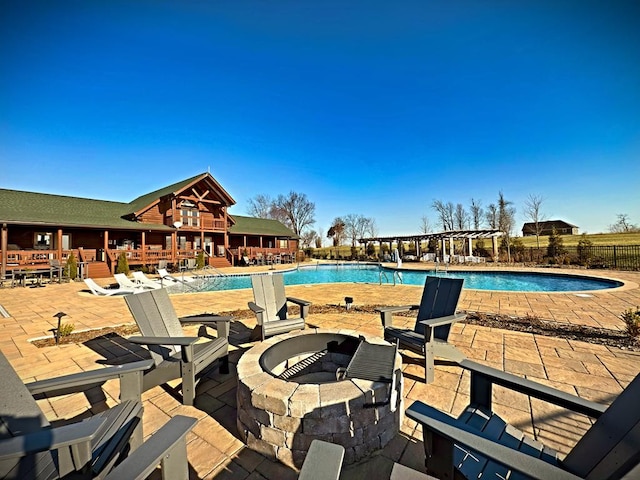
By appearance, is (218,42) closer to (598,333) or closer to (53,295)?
(53,295)

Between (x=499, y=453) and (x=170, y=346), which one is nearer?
(x=499, y=453)

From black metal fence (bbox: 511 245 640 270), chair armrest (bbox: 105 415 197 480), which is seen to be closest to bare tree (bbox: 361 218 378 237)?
black metal fence (bbox: 511 245 640 270)

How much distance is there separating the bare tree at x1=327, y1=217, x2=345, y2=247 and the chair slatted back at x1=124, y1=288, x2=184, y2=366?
40418 mm

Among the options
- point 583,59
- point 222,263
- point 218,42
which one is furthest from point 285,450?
point 222,263

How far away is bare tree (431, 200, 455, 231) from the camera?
3628cm

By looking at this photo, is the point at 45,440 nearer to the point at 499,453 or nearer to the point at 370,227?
the point at 499,453

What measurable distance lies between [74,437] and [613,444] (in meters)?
2.25

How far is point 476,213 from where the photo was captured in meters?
35.4

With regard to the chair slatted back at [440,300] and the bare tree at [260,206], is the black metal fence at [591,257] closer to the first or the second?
the chair slatted back at [440,300]

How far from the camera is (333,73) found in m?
11.8

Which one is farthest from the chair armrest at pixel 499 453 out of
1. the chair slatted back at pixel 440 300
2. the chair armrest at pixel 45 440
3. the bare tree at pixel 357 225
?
the bare tree at pixel 357 225

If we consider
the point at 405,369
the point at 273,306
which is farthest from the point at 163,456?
the point at 273,306

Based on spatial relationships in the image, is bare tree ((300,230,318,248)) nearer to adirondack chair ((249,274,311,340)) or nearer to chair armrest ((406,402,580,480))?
adirondack chair ((249,274,311,340))

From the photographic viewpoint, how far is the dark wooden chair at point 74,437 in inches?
42.9
